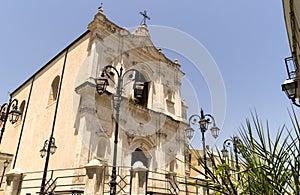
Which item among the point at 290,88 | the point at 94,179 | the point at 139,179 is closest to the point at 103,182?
the point at 94,179

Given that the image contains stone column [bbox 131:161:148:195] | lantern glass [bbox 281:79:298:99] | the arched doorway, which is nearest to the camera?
lantern glass [bbox 281:79:298:99]

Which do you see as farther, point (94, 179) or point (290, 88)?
point (94, 179)

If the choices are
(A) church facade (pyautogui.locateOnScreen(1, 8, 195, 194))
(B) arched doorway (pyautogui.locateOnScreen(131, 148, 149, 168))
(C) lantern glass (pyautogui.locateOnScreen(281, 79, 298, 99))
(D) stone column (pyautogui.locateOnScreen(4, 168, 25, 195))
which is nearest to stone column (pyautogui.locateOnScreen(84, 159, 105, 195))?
(A) church facade (pyautogui.locateOnScreen(1, 8, 195, 194))

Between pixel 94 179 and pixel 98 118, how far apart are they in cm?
555

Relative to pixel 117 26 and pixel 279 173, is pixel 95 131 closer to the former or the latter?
pixel 117 26

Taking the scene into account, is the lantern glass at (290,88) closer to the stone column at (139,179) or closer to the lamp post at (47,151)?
the stone column at (139,179)

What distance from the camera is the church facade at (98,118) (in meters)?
11.8

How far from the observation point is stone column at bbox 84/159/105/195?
751 cm

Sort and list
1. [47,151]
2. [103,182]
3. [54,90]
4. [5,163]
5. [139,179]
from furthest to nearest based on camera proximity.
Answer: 1. [54,90]
2. [5,163]
3. [47,151]
4. [139,179]
5. [103,182]

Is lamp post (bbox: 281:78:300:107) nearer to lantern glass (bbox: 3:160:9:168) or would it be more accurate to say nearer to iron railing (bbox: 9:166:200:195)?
iron railing (bbox: 9:166:200:195)

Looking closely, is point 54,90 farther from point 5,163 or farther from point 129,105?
point 5,163

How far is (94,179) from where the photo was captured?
7676mm

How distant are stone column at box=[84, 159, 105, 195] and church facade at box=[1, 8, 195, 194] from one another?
150 cm

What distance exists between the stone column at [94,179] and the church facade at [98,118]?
1.50 metres
